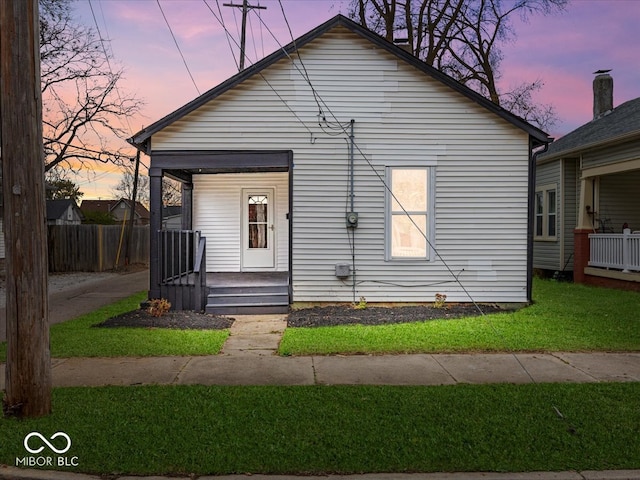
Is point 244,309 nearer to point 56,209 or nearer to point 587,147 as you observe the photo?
point 587,147

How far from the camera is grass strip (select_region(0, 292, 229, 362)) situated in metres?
6.91

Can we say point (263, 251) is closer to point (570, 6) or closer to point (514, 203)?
point (514, 203)

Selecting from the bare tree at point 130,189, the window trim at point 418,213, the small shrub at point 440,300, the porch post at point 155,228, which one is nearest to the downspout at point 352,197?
the window trim at point 418,213

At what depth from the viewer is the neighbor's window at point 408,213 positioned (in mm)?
10195

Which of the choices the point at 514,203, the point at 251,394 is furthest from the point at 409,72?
the point at 251,394

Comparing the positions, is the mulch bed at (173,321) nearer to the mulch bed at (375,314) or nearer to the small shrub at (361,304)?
the mulch bed at (375,314)

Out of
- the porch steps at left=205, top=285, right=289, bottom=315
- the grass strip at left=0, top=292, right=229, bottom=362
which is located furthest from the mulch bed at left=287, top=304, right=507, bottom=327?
the grass strip at left=0, top=292, right=229, bottom=362

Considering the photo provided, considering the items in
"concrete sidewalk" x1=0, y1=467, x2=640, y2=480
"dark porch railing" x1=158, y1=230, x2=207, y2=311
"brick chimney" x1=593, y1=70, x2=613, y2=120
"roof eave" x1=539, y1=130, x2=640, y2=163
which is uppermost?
"brick chimney" x1=593, y1=70, x2=613, y2=120

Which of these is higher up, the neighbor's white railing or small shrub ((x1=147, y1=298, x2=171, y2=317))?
the neighbor's white railing

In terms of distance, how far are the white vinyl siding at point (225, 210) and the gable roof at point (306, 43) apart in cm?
282

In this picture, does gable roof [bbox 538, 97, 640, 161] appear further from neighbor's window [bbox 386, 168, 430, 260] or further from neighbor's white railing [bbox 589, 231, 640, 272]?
neighbor's window [bbox 386, 168, 430, 260]

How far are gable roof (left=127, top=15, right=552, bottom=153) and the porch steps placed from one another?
3.28 meters

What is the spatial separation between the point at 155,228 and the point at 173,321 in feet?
6.72

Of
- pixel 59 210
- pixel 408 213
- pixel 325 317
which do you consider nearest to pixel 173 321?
pixel 325 317
